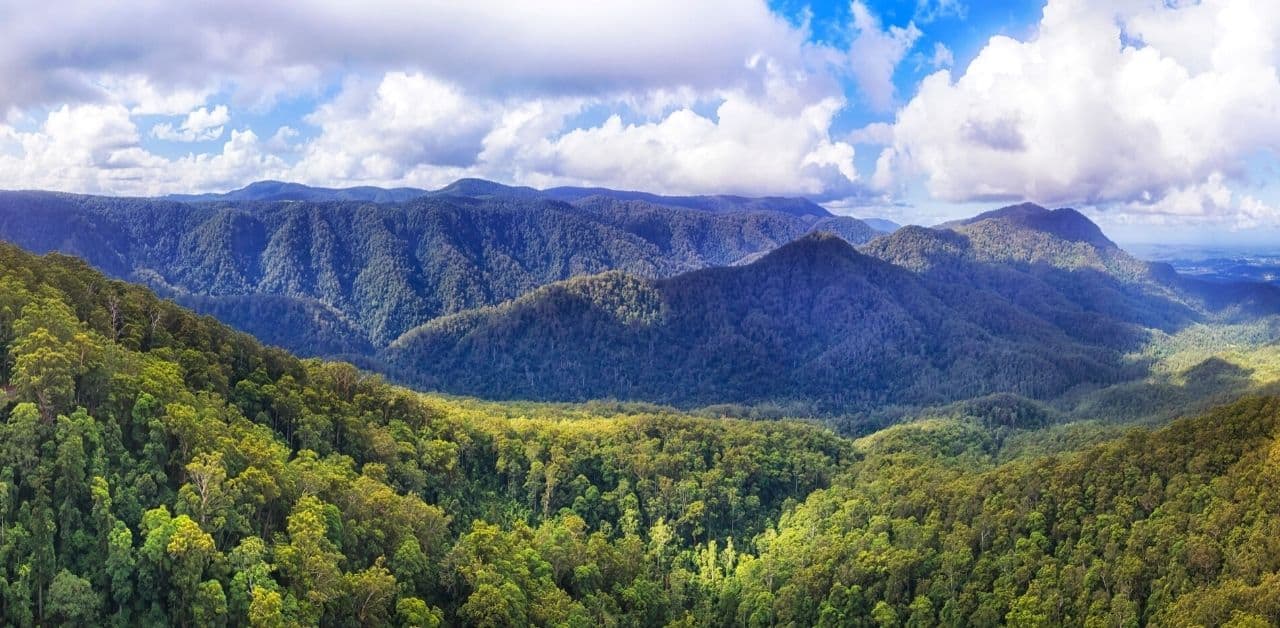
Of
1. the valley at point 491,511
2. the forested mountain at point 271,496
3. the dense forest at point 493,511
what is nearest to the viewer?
the forested mountain at point 271,496

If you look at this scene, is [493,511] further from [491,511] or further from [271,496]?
[271,496]

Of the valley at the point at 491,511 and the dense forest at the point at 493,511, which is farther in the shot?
the valley at the point at 491,511

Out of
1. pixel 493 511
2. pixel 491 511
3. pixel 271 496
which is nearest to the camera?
pixel 271 496

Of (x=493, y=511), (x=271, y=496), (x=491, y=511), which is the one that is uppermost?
(x=271, y=496)

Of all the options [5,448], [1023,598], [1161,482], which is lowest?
[1023,598]

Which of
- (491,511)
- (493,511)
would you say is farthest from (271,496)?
(493,511)

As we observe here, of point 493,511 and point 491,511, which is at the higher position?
point 491,511

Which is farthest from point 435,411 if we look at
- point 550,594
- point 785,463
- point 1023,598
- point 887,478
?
point 1023,598

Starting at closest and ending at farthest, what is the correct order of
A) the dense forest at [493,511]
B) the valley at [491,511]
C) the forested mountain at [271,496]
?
the forested mountain at [271,496] < the dense forest at [493,511] < the valley at [491,511]

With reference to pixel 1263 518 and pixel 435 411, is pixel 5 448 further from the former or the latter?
pixel 1263 518
